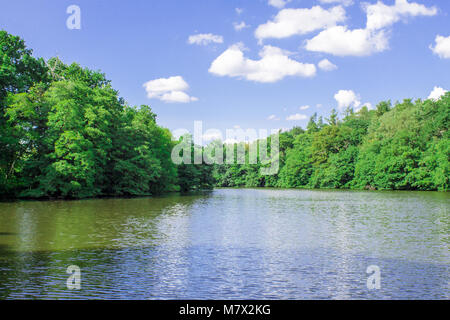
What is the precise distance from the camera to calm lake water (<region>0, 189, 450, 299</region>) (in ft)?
32.6

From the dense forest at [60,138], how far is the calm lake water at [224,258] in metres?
19.4

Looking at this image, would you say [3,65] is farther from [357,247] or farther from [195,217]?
[357,247]

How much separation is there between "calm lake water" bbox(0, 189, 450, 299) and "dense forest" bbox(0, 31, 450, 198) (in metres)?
19.8

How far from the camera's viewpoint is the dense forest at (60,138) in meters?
40.9

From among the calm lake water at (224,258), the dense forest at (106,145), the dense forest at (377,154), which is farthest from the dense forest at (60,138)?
the dense forest at (377,154)

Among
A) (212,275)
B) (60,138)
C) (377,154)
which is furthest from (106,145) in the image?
(377,154)

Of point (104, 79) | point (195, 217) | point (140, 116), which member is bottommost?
point (195, 217)

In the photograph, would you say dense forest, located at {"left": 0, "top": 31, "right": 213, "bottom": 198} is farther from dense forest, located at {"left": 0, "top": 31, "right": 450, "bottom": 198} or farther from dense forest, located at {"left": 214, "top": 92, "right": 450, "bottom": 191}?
dense forest, located at {"left": 214, "top": 92, "right": 450, "bottom": 191}

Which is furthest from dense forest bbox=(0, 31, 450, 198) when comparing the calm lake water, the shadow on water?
the shadow on water

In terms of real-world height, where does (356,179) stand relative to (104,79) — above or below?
below
